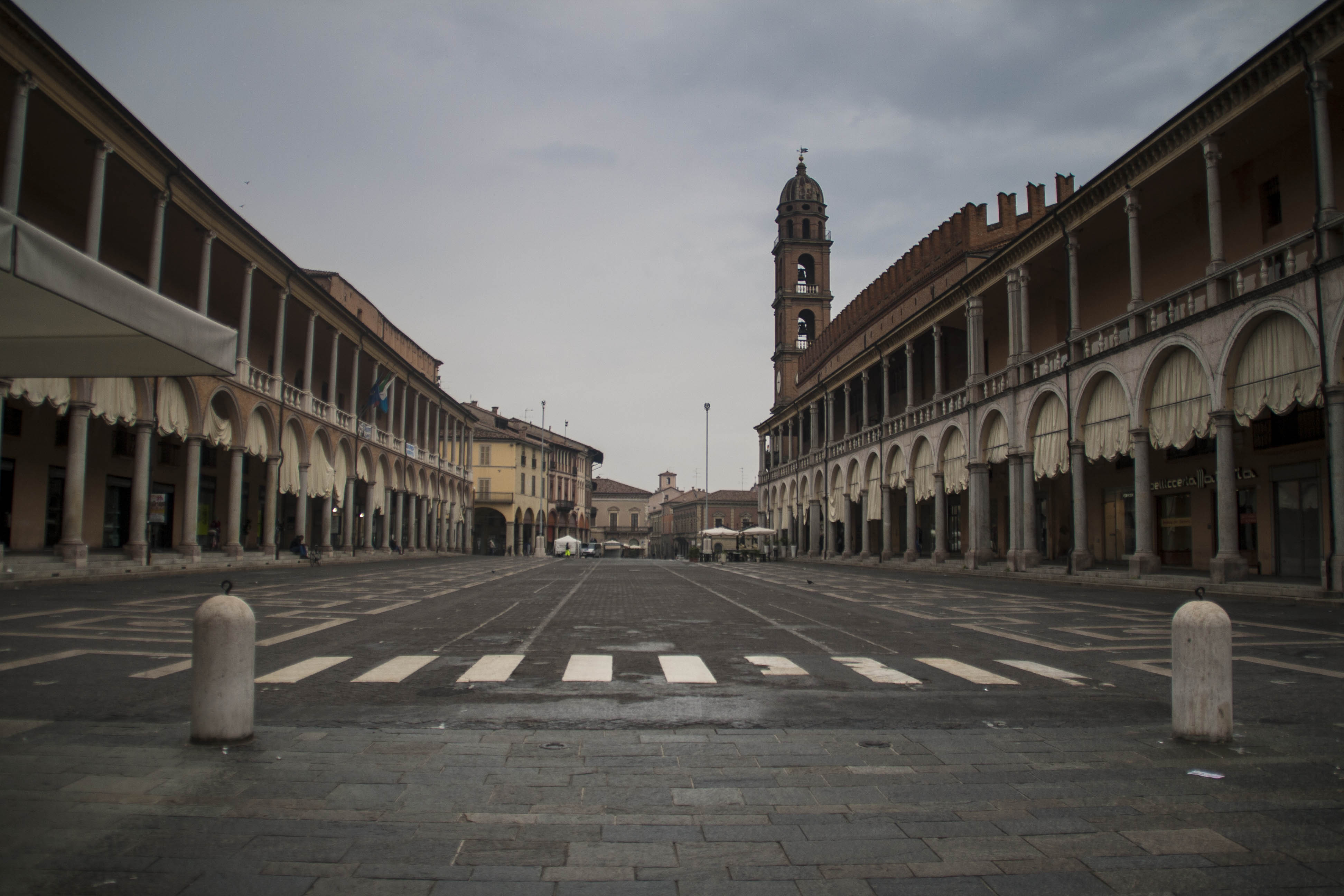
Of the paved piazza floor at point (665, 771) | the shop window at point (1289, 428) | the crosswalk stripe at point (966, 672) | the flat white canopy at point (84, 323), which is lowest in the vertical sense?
the crosswalk stripe at point (966, 672)

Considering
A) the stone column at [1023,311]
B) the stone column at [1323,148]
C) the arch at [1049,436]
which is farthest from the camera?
the stone column at [1023,311]

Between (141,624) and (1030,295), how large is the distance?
111 ft

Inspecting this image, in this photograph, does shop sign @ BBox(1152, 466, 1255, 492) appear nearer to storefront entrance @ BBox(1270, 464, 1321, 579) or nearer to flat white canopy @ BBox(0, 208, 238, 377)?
Answer: storefront entrance @ BBox(1270, 464, 1321, 579)

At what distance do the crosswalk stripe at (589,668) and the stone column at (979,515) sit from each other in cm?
2782

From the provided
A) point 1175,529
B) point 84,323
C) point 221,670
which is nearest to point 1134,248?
point 1175,529

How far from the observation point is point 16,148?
20.0m

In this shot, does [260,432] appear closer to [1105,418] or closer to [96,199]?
[96,199]

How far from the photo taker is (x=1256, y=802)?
14.9 ft

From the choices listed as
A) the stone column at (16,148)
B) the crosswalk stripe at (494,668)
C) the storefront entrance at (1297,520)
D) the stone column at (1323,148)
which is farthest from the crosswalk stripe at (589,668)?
the storefront entrance at (1297,520)

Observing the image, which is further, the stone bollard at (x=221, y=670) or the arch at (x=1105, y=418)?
the arch at (x=1105, y=418)

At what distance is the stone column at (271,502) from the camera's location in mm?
36469

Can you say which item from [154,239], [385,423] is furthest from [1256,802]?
[385,423]

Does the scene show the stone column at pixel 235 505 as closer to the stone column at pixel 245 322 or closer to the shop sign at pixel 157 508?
the stone column at pixel 245 322

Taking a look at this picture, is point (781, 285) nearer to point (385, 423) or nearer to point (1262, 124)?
point (385, 423)
